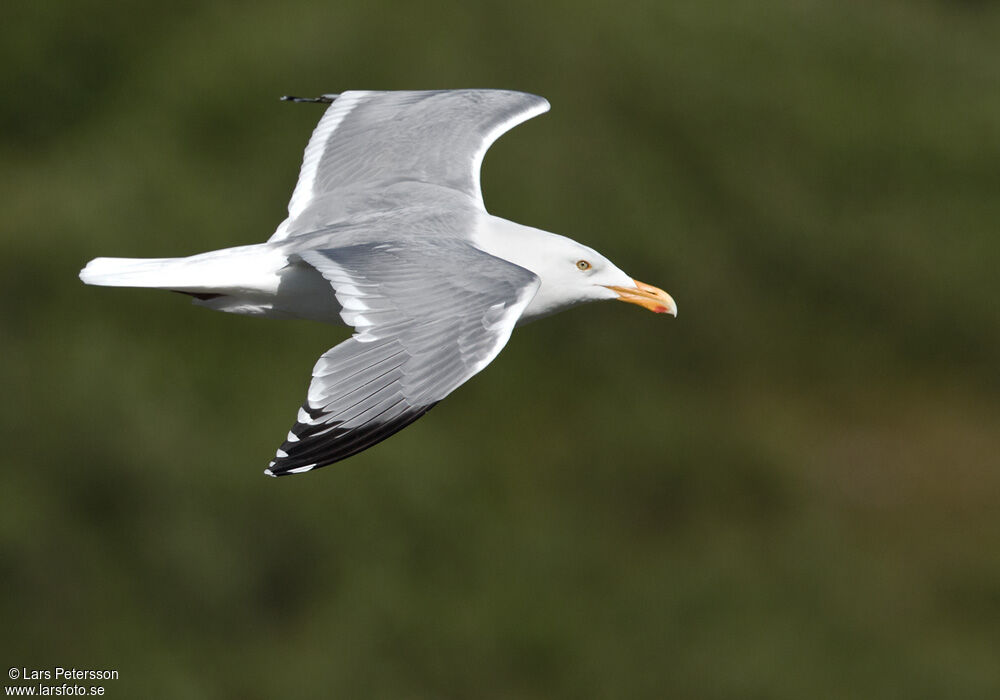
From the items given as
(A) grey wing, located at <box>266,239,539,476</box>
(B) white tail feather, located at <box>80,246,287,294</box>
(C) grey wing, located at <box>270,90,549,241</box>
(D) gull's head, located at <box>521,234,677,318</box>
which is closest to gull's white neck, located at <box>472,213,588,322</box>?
(D) gull's head, located at <box>521,234,677,318</box>

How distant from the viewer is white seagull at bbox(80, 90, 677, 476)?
416cm

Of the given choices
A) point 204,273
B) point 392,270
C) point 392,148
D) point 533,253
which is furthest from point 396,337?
point 392,148

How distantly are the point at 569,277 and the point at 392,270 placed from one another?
37.3 inches

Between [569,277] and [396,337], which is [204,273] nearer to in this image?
[396,337]

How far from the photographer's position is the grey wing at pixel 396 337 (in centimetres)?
404

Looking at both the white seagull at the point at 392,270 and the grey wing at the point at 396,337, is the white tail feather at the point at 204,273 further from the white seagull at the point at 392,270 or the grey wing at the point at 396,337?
the grey wing at the point at 396,337

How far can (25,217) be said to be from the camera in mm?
12211

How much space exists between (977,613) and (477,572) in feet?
12.7

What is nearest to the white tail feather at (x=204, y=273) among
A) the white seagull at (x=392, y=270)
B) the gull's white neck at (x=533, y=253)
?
the white seagull at (x=392, y=270)

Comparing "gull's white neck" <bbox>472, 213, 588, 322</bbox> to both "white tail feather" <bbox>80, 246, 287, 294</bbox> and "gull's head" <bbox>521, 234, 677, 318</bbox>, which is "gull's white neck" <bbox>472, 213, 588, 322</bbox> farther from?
"white tail feather" <bbox>80, 246, 287, 294</bbox>

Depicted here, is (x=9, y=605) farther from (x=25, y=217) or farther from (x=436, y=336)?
(x=436, y=336)

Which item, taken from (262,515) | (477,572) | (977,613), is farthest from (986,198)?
(262,515)

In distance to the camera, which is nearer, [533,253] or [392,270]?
[392,270]

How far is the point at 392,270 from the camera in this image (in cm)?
452
